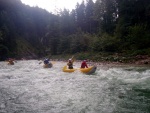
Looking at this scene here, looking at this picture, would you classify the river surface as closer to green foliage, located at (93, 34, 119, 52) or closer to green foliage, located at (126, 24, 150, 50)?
green foliage, located at (126, 24, 150, 50)

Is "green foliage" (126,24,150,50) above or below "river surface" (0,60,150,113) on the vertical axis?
above

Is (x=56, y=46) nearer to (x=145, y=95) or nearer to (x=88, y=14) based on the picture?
(x=88, y=14)

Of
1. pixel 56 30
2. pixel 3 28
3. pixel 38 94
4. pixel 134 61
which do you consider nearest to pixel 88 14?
pixel 56 30

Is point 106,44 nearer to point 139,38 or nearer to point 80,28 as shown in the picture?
point 139,38

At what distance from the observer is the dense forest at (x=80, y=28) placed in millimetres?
43375

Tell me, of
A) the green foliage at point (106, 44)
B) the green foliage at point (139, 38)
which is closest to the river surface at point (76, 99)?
the green foliage at point (139, 38)

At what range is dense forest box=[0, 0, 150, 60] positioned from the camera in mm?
43375

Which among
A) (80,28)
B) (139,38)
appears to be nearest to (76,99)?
(139,38)

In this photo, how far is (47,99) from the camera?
11.9m

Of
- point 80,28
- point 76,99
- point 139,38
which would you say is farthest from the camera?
point 80,28

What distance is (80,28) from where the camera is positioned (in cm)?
6562

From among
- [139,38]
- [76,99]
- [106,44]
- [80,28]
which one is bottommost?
[76,99]

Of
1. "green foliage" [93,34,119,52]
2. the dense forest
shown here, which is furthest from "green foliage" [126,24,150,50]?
"green foliage" [93,34,119,52]

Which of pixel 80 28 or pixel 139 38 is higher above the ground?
pixel 80 28
